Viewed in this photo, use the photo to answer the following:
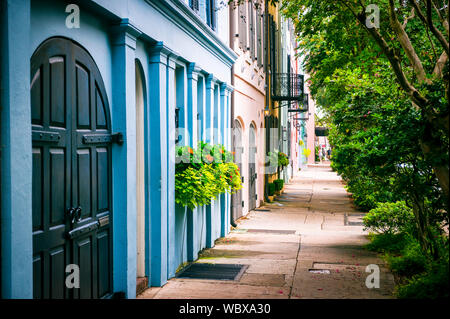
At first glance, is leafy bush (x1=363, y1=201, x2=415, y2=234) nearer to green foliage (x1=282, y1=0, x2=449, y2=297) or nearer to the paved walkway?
green foliage (x1=282, y1=0, x2=449, y2=297)

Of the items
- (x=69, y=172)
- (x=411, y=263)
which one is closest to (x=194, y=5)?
(x=69, y=172)

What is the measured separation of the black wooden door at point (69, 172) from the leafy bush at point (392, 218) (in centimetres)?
608

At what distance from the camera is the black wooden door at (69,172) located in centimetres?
415

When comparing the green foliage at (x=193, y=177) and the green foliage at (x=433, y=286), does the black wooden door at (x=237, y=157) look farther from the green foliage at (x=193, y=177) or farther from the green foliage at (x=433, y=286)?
the green foliage at (x=433, y=286)

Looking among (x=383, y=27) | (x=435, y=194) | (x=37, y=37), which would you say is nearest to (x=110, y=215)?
(x=37, y=37)

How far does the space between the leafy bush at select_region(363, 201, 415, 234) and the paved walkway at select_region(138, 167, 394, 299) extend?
66cm

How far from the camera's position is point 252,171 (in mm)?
16609

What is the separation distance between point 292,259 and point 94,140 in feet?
16.6

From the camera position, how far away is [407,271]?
742 cm

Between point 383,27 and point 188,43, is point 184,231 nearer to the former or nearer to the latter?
point 188,43

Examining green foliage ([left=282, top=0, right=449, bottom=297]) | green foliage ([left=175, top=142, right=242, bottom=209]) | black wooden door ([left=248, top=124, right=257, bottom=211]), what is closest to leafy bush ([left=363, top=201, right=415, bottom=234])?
green foliage ([left=282, top=0, right=449, bottom=297])

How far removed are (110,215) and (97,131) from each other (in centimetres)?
104

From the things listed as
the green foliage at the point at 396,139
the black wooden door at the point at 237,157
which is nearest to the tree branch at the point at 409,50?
the green foliage at the point at 396,139

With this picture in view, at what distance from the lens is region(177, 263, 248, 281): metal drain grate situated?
770 centimetres
